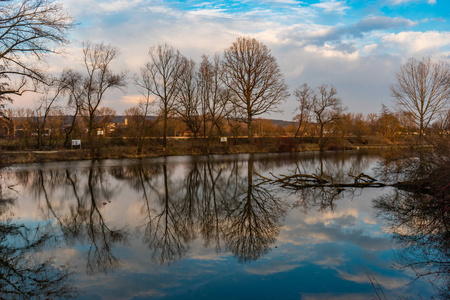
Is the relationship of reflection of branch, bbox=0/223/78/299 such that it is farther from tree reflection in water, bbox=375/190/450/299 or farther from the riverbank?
the riverbank

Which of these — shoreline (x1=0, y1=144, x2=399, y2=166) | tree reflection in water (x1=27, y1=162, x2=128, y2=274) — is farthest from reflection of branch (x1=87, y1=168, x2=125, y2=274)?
shoreline (x1=0, y1=144, x2=399, y2=166)

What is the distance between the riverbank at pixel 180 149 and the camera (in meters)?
29.9

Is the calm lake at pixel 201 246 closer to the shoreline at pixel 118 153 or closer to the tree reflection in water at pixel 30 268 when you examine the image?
the tree reflection in water at pixel 30 268

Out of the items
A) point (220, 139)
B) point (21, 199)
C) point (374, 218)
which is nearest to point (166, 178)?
point (21, 199)

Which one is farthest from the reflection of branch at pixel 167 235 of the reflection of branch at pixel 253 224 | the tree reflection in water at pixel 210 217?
the reflection of branch at pixel 253 224

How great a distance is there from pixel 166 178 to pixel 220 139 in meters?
24.1

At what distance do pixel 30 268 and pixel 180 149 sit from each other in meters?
33.6

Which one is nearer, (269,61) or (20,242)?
(20,242)

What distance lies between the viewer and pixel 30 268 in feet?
21.3

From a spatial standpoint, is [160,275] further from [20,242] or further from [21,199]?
[21,199]

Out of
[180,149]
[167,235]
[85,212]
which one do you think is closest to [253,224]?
[167,235]

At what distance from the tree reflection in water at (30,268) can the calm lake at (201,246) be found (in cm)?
2

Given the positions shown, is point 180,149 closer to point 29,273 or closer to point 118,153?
point 118,153

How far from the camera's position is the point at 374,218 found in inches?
420
